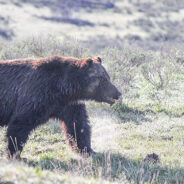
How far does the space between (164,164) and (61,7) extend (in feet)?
140

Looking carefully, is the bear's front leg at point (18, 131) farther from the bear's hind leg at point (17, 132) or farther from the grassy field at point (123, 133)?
the grassy field at point (123, 133)

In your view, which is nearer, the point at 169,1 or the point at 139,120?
the point at 139,120

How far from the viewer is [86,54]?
15.0 meters

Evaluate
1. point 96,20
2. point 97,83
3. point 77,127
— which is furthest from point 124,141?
point 96,20

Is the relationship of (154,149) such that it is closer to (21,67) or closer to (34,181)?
(21,67)

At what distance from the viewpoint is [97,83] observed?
7242mm

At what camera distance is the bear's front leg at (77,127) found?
24.1 feet

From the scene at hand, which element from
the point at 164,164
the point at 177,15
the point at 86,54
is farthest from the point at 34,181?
the point at 177,15

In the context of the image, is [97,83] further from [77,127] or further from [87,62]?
[77,127]

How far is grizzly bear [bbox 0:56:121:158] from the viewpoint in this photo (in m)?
6.71

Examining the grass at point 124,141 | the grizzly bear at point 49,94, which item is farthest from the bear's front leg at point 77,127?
the grass at point 124,141

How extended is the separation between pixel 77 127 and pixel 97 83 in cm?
97

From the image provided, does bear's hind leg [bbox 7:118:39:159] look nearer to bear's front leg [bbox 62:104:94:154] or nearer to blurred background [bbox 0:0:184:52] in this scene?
bear's front leg [bbox 62:104:94:154]

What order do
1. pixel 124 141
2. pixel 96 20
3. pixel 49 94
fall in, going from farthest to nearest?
pixel 96 20
pixel 124 141
pixel 49 94
